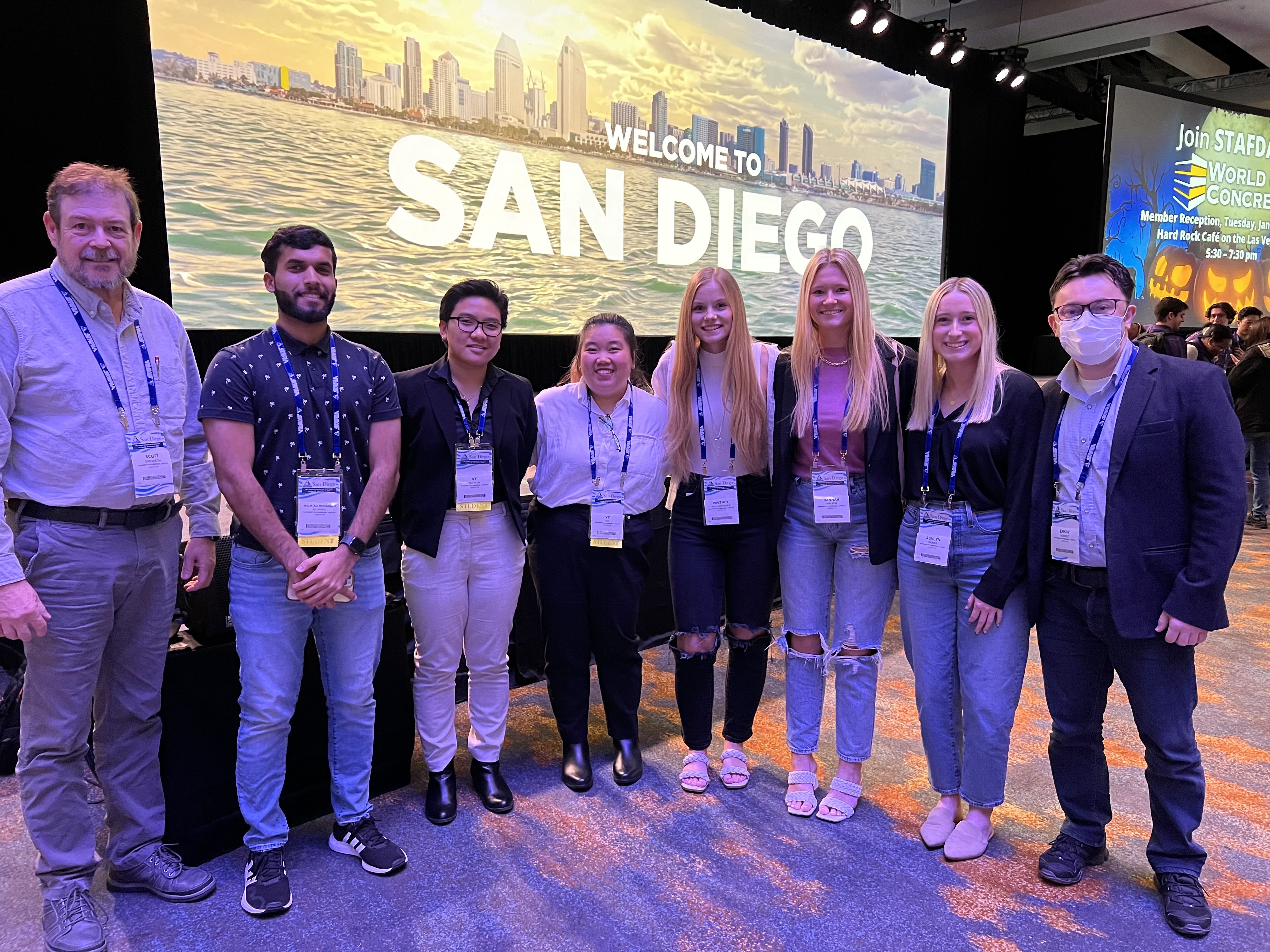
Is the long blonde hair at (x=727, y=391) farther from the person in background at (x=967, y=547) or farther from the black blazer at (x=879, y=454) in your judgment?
the person in background at (x=967, y=547)

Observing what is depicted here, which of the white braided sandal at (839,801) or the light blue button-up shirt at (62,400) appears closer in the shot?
the light blue button-up shirt at (62,400)

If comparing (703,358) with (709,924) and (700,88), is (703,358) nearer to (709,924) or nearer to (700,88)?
(709,924)

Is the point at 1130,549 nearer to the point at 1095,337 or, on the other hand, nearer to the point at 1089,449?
the point at 1089,449

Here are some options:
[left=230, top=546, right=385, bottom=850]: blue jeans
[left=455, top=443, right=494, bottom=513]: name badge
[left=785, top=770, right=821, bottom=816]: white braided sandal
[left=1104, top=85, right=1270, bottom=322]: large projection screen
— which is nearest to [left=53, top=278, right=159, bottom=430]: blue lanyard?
[left=230, top=546, right=385, bottom=850]: blue jeans

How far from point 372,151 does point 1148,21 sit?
9198 mm

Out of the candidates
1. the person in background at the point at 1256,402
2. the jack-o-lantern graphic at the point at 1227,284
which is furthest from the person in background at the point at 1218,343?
the jack-o-lantern graphic at the point at 1227,284

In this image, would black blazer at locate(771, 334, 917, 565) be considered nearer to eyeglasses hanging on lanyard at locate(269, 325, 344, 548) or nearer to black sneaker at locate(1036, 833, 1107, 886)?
black sneaker at locate(1036, 833, 1107, 886)

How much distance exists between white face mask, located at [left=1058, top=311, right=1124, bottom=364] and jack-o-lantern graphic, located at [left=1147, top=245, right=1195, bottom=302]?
28.2 ft

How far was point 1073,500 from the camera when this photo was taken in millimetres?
1888

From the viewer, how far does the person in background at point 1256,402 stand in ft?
19.9

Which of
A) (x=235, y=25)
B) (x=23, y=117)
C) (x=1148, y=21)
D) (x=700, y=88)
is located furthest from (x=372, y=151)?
(x=1148, y=21)

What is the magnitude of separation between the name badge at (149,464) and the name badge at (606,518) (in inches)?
42.7

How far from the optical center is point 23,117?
4.38 metres

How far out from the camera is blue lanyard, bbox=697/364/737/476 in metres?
2.38
